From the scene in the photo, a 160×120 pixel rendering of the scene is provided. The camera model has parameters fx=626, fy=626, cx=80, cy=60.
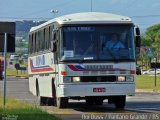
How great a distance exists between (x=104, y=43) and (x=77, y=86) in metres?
1.77

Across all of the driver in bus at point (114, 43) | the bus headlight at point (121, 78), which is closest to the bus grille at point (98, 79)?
the bus headlight at point (121, 78)

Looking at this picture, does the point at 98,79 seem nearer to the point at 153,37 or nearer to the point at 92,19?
the point at 92,19

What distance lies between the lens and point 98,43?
21.5m

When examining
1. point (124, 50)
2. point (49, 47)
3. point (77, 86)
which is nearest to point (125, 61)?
point (124, 50)

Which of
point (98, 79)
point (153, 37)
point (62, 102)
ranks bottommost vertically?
point (62, 102)

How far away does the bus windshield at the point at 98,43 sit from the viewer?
70.2ft

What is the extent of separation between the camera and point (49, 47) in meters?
23.9

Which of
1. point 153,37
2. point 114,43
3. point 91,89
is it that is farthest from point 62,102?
point 153,37

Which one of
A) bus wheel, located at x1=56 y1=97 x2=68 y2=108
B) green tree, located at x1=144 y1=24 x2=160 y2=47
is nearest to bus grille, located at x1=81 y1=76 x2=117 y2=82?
bus wheel, located at x1=56 y1=97 x2=68 y2=108

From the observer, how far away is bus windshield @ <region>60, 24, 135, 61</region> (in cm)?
2139

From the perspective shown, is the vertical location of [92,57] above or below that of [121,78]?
above

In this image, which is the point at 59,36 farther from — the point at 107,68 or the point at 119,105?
the point at 119,105

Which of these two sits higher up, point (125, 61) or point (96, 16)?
point (96, 16)

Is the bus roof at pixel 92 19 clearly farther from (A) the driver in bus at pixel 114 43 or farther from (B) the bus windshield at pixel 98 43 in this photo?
(A) the driver in bus at pixel 114 43
